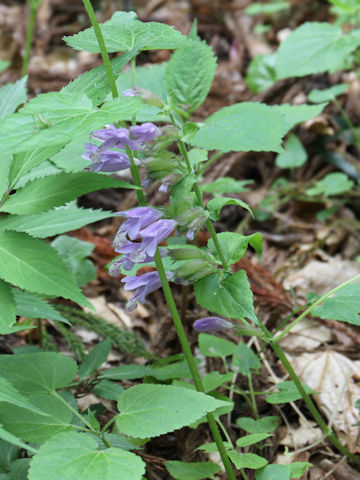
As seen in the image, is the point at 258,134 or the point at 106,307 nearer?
the point at 258,134

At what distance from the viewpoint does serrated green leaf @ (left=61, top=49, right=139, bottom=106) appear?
1.25m

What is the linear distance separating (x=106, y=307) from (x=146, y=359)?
484mm

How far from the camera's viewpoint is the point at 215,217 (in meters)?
1.45

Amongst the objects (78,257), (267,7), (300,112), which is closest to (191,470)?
(78,257)

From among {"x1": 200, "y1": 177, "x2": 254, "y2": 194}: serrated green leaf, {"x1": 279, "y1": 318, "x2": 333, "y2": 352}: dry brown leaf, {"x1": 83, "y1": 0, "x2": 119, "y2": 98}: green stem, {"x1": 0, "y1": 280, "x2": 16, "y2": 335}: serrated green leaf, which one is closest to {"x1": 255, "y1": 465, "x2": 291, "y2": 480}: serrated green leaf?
{"x1": 0, "y1": 280, "x2": 16, "y2": 335}: serrated green leaf

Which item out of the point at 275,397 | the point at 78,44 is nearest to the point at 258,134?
the point at 78,44

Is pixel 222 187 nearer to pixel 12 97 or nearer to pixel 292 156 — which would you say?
pixel 12 97

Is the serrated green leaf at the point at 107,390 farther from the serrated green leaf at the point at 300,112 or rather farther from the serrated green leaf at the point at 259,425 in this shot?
the serrated green leaf at the point at 300,112

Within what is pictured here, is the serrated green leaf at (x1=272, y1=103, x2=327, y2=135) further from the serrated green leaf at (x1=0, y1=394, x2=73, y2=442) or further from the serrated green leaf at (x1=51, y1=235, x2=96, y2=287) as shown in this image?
the serrated green leaf at (x1=0, y1=394, x2=73, y2=442)

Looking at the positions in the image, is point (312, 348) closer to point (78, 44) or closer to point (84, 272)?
point (84, 272)

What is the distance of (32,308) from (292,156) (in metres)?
2.57

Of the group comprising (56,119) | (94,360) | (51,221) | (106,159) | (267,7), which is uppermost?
(267,7)

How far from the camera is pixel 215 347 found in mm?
1936

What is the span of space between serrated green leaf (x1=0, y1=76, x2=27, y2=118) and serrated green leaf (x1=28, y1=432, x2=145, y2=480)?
3.00ft
